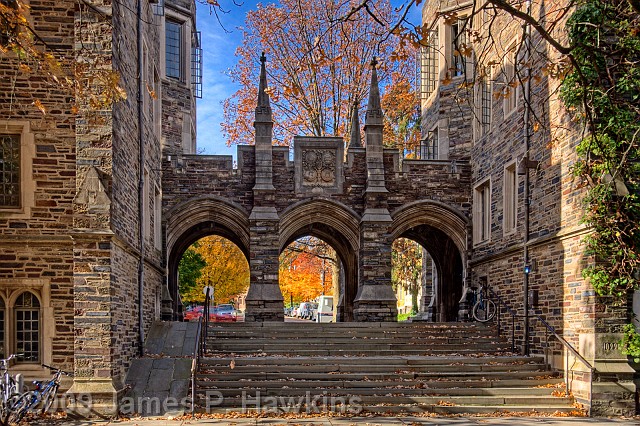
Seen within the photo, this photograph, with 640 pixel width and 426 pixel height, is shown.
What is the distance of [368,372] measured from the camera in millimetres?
12602

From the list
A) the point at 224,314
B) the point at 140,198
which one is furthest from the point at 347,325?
the point at 224,314

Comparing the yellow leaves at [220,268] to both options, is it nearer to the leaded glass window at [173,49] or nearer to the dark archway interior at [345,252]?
the dark archway interior at [345,252]

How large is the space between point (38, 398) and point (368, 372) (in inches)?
225

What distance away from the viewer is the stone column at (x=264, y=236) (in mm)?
16859

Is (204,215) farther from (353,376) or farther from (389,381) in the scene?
(389,381)

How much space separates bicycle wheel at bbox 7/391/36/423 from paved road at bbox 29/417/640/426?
37 cm

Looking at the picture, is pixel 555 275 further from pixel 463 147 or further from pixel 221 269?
pixel 221 269

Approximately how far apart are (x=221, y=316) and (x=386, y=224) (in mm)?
14069

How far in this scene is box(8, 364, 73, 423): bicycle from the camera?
960cm

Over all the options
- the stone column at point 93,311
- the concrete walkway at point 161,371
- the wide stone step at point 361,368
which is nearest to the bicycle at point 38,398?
the stone column at point 93,311

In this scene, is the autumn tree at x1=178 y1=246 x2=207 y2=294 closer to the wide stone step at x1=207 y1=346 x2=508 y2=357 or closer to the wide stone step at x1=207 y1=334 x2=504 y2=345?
the wide stone step at x1=207 y1=334 x2=504 y2=345

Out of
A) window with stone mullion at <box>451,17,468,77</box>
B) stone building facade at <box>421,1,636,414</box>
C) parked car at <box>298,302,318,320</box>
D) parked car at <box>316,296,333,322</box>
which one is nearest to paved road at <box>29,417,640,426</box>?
stone building facade at <box>421,1,636,414</box>

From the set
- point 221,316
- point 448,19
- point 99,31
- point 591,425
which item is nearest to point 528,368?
point 591,425

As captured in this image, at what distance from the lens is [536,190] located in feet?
45.1
